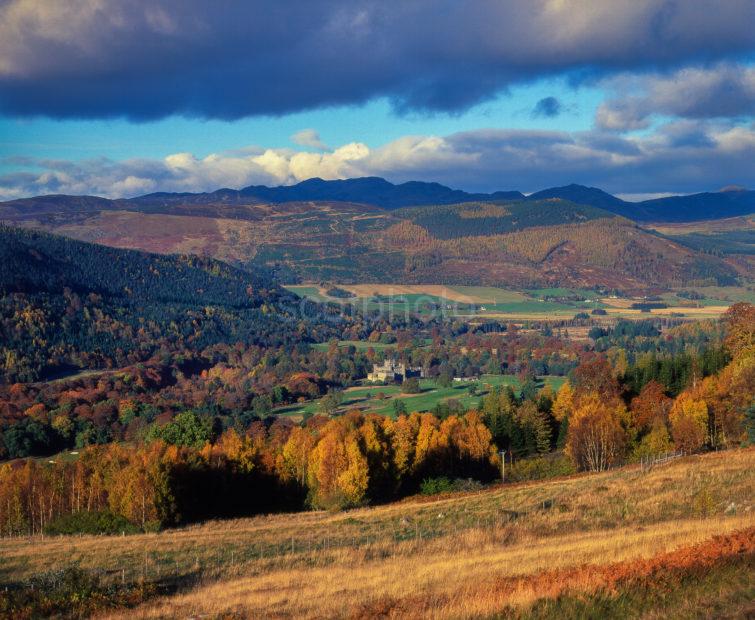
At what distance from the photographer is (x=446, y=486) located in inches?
2227

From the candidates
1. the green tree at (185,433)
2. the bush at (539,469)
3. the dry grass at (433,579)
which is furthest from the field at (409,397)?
the dry grass at (433,579)

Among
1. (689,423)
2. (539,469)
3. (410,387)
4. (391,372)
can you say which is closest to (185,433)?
(539,469)

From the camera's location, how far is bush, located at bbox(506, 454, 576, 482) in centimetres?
6106

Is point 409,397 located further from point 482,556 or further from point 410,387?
point 482,556

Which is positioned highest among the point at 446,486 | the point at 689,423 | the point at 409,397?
the point at 689,423

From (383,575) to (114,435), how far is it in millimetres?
83899

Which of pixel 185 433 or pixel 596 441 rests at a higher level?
pixel 596 441

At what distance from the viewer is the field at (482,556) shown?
15328mm

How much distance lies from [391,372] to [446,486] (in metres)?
91.0

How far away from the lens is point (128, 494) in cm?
4856

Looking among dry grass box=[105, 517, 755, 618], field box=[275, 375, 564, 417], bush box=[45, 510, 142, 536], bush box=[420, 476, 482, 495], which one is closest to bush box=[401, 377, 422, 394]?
field box=[275, 375, 564, 417]

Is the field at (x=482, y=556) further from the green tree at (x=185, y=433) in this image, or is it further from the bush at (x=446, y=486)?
the green tree at (x=185, y=433)

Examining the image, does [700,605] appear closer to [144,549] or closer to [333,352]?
[144,549]

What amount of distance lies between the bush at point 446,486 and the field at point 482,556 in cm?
946
